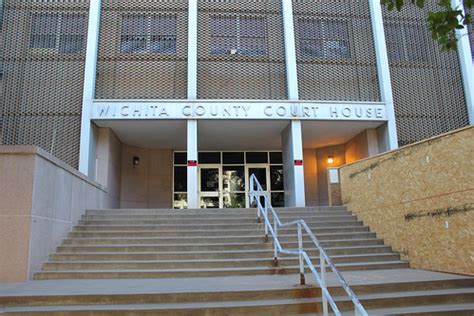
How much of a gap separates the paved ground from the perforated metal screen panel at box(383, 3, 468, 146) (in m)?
8.10

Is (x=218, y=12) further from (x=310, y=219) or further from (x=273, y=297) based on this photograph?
(x=273, y=297)

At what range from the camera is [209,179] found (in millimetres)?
16078

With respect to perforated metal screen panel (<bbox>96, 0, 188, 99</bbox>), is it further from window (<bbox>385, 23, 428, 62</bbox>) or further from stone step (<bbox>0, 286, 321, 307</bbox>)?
stone step (<bbox>0, 286, 321, 307</bbox>)

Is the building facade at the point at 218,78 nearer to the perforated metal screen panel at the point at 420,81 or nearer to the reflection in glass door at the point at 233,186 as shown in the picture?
the perforated metal screen panel at the point at 420,81

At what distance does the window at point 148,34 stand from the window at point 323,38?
4431mm

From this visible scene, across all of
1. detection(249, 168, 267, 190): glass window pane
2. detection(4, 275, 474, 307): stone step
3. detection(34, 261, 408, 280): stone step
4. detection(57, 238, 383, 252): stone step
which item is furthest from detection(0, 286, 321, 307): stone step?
detection(249, 168, 267, 190): glass window pane

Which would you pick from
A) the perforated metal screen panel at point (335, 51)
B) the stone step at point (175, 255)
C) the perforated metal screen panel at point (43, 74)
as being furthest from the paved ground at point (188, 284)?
the perforated metal screen panel at point (335, 51)

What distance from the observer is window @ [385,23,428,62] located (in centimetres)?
1418

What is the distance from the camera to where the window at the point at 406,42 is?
14.2 meters

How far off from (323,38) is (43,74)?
368 inches

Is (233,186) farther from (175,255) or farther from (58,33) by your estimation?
(175,255)

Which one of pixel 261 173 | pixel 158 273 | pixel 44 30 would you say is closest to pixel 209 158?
pixel 261 173

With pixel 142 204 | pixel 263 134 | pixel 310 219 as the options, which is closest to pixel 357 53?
pixel 263 134

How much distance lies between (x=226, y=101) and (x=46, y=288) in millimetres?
8371
